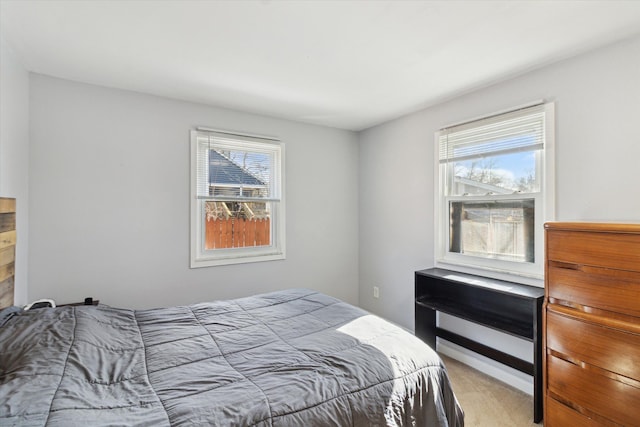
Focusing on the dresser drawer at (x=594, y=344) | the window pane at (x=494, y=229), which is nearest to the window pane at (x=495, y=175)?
the window pane at (x=494, y=229)

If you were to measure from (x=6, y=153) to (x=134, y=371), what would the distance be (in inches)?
69.0

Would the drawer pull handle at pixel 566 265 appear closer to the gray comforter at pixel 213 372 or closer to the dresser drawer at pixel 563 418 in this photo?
the dresser drawer at pixel 563 418

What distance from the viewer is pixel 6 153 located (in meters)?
2.00

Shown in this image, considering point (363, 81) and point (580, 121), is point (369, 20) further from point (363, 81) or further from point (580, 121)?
point (580, 121)

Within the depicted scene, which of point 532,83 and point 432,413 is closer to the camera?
point 432,413

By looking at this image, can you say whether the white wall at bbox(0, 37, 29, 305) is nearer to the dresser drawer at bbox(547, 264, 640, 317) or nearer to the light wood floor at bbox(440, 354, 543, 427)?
the light wood floor at bbox(440, 354, 543, 427)

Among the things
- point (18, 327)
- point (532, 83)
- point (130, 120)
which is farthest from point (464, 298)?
point (130, 120)

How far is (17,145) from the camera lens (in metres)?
2.16

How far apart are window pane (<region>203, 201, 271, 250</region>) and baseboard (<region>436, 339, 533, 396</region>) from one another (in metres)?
2.14

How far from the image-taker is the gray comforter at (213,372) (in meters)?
1.11

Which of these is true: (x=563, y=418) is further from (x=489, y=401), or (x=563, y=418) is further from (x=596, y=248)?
(x=596, y=248)

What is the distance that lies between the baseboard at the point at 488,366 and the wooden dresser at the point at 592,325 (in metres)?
0.60

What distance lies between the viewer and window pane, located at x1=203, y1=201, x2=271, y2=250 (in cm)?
316

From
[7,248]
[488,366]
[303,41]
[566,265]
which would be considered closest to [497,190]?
[566,265]
